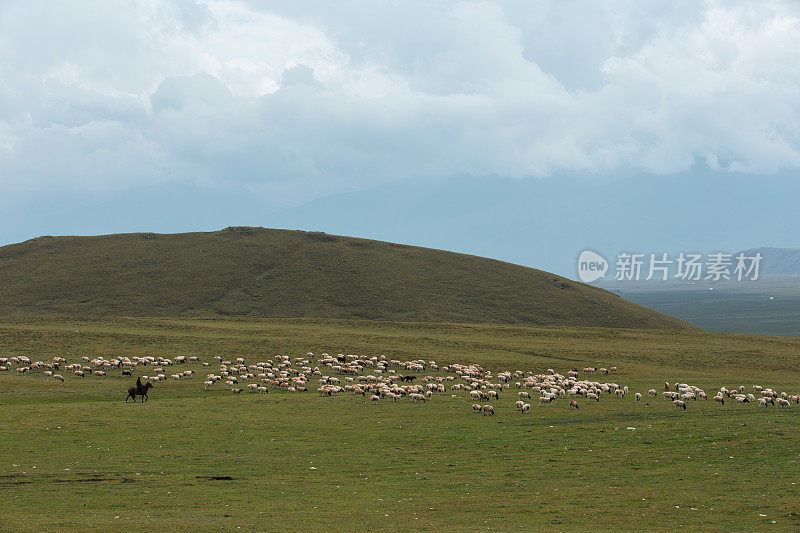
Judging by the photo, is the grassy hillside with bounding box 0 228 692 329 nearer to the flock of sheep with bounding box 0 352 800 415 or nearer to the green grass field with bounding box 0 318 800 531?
the flock of sheep with bounding box 0 352 800 415

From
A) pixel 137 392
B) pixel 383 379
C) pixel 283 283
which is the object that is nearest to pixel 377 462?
pixel 137 392

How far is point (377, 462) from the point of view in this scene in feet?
91.5

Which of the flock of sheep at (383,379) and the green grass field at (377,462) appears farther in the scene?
the flock of sheep at (383,379)

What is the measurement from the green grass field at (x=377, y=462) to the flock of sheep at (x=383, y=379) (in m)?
1.16

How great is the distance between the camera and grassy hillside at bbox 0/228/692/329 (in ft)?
398

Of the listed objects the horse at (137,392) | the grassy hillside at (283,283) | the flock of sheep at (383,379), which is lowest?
the horse at (137,392)

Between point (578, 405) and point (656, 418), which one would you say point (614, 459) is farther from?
point (578, 405)

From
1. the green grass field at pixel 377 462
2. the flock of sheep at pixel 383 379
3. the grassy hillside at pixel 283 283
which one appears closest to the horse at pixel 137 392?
the green grass field at pixel 377 462

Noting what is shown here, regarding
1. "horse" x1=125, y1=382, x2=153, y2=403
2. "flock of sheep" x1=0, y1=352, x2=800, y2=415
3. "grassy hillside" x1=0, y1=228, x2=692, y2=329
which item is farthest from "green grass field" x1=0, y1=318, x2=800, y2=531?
"grassy hillside" x1=0, y1=228, x2=692, y2=329

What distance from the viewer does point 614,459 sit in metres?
27.7

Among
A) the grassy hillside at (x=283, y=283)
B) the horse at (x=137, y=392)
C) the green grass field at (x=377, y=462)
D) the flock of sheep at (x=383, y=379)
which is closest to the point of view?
the green grass field at (x=377, y=462)

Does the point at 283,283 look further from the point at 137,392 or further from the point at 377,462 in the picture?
the point at 377,462

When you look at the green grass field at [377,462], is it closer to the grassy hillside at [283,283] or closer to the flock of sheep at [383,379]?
the flock of sheep at [383,379]

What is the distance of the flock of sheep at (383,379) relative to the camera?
45.3m
